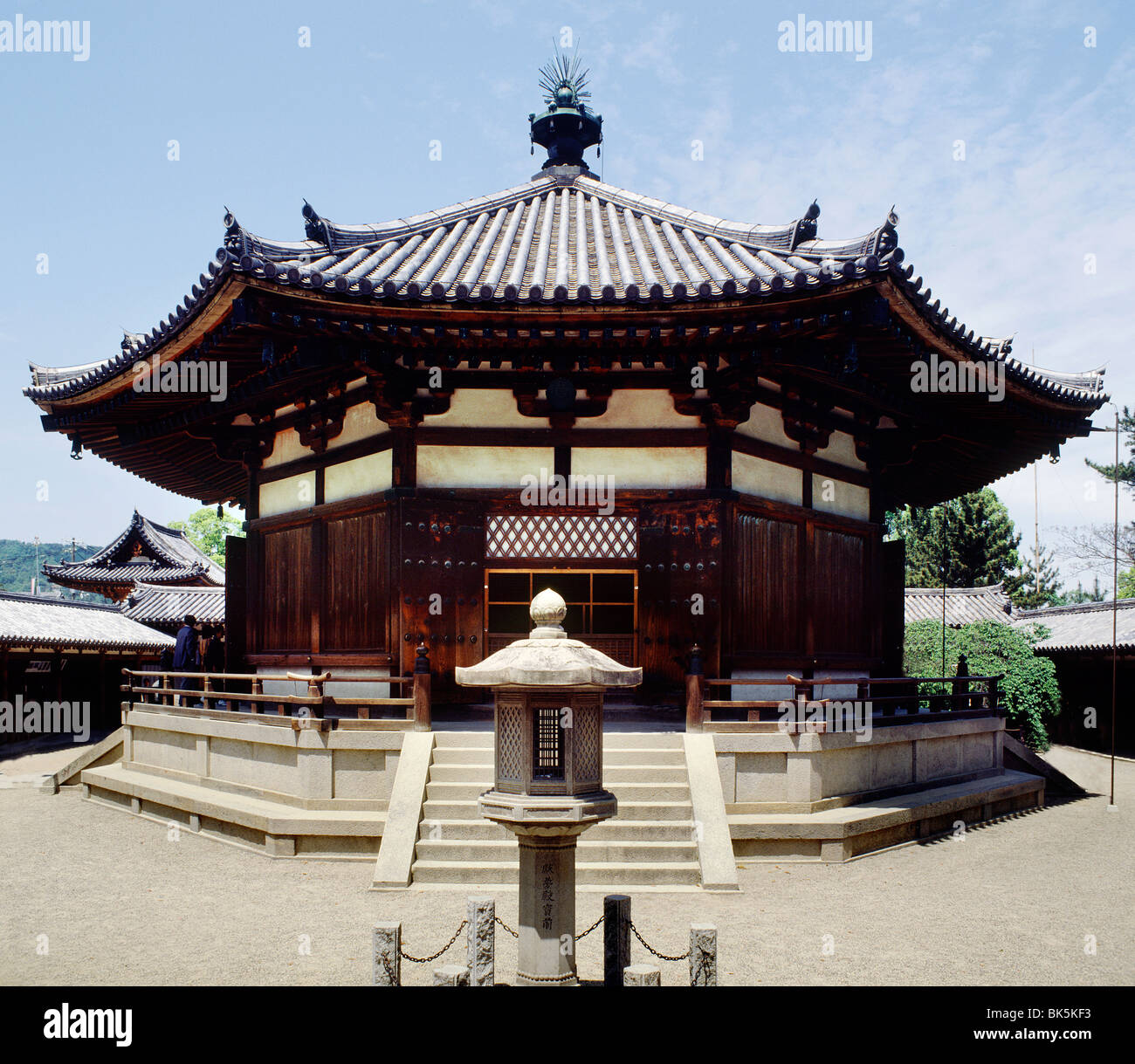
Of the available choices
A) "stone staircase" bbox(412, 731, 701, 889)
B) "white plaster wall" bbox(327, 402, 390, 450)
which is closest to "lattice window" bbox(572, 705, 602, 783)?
"stone staircase" bbox(412, 731, 701, 889)

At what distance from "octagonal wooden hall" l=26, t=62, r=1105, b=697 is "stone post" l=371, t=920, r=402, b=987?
20.9ft

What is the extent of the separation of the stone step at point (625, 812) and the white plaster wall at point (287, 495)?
606 centimetres

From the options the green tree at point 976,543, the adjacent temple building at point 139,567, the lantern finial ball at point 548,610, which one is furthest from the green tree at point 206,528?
the lantern finial ball at point 548,610

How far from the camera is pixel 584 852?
9.76 m

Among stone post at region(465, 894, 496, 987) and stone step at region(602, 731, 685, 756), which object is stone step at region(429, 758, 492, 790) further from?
stone post at region(465, 894, 496, 987)

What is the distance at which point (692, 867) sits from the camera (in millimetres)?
9609

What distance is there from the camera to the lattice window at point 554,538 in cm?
1305

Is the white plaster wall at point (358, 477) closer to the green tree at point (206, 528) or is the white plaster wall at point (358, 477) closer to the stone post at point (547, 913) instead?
the stone post at point (547, 913)

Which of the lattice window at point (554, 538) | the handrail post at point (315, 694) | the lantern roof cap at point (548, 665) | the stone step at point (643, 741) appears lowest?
the stone step at point (643, 741)

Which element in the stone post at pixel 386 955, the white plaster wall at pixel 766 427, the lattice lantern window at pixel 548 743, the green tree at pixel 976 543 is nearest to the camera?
the stone post at pixel 386 955

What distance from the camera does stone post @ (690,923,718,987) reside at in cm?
593

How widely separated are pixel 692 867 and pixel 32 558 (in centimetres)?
21188
